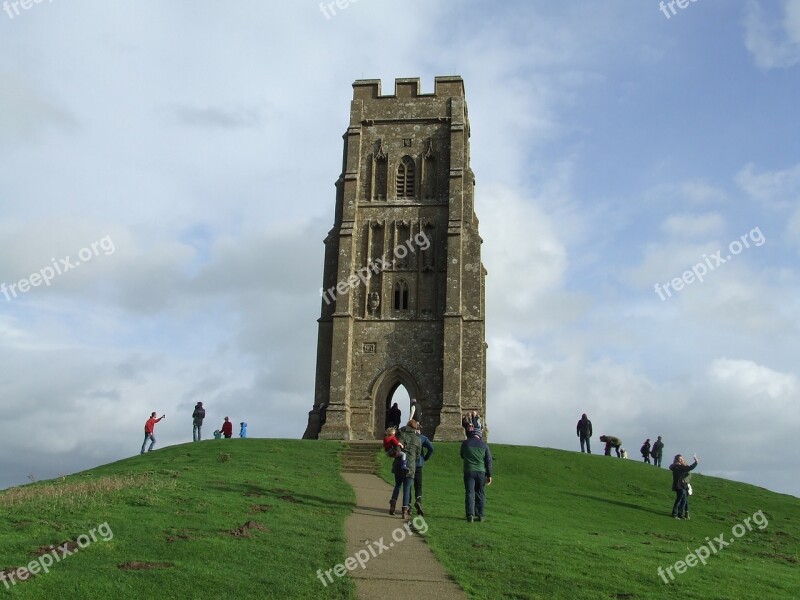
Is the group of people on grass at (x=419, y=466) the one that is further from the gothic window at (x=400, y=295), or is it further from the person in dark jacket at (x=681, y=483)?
the gothic window at (x=400, y=295)

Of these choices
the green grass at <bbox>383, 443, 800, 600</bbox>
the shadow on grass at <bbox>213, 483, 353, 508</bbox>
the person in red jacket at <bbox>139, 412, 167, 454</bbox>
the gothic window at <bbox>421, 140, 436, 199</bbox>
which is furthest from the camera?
the gothic window at <bbox>421, 140, 436, 199</bbox>

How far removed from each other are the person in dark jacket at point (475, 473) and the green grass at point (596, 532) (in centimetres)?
44

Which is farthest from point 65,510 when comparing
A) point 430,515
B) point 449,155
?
point 449,155

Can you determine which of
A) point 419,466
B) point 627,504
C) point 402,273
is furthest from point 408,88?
point 419,466

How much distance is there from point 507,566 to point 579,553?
2245 millimetres

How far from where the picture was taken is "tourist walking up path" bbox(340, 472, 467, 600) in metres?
11.6

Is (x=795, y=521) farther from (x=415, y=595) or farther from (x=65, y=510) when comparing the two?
(x=65, y=510)

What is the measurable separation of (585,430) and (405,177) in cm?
1770

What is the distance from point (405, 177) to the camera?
4791cm

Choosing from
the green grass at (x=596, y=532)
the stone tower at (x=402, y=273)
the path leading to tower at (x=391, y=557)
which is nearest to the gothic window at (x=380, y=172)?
the stone tower at (x=402, y=273)

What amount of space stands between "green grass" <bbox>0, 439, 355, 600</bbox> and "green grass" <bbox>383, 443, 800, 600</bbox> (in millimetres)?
2401

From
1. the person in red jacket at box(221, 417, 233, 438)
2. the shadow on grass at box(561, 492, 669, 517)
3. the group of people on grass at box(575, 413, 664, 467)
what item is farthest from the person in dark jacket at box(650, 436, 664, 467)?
the person in red jacket at box(221, 417, 233, 438)

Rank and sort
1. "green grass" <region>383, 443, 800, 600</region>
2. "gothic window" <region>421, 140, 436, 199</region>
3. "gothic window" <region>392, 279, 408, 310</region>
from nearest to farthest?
"green grass" <region>383, 443, 800, 600</region>, "gothic window" <region>392, 279, 408, 310</region>, "gothic window" <region>421, 140, 436, 199</region>

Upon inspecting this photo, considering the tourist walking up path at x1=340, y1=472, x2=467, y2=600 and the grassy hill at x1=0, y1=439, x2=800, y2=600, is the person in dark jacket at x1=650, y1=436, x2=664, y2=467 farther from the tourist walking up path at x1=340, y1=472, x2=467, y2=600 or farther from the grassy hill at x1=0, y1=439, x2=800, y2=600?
the tourist walking up path at x1=340, y1=472, x2=467, y2=600
